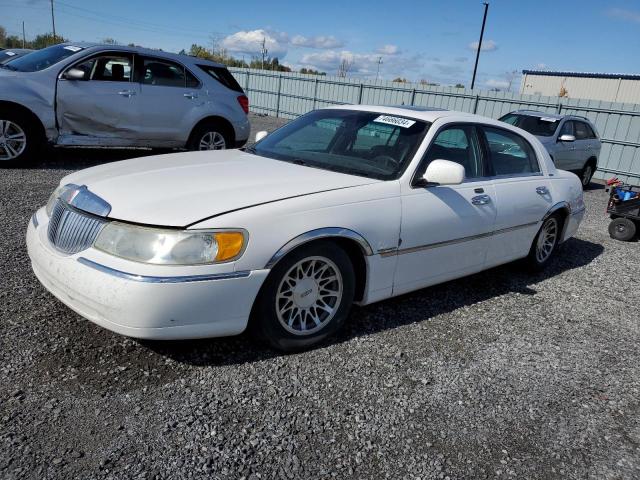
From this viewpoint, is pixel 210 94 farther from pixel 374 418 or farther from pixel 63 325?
pixel 374 418

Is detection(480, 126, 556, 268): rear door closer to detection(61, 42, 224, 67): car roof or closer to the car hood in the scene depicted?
the car hood

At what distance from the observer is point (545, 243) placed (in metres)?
5.57

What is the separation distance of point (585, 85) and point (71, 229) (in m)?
44.4

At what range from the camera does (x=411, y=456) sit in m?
2.60

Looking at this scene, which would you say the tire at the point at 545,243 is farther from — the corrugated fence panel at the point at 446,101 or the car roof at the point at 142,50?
the corrugated fence panel at the point at 446,101

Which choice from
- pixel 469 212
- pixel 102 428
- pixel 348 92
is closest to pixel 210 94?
pixel 469 212

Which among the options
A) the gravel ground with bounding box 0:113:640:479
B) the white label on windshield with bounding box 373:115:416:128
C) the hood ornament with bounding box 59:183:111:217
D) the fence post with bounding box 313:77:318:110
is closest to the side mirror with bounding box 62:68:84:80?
the gravel ground with bounding box 0:113:640:479

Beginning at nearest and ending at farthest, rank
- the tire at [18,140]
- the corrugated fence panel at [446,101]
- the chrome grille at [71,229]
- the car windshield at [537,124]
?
the chrome grille at [71,229] < the tire at [18,140] < the car windshield at [537,124] < the corrugated fence panel at [446,101]

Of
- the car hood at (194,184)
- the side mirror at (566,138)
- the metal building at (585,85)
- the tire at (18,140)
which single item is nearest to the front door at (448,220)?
the car hood at (194,184)

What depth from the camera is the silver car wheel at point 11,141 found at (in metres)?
7.36

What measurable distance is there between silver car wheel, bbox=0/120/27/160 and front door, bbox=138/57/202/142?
1.68 meters

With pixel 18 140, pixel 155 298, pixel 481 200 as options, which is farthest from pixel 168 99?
pixel 155 298

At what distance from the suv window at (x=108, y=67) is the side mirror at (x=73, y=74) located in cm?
16

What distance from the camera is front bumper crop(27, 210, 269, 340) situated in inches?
109
